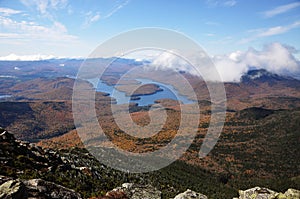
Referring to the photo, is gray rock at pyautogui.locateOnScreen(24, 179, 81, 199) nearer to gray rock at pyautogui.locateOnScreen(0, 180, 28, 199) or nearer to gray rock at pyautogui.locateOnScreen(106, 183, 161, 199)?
gray rock at pyautogui.locateOnScreen(0, 180, 28, 199)

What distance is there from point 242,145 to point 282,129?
106 ft

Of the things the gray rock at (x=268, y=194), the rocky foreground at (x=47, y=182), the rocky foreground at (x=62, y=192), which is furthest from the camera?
the gray rock at (x=268, y=194)

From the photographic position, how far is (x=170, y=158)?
127m

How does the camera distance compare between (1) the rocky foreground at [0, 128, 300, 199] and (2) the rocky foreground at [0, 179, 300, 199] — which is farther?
(1) the rocky foreground at [0, 128, 300, 199]

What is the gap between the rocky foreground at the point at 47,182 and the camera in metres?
16.5

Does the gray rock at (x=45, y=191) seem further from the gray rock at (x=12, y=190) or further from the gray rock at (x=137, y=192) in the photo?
the gray rock at (x=137, y=192)

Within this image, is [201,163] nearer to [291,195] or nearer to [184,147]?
[184,147]

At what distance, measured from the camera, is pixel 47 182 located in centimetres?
1864

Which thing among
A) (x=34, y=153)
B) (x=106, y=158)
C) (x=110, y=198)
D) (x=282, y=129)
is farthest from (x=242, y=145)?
(x=110, y=198)

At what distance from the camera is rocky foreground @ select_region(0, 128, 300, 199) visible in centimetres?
1650

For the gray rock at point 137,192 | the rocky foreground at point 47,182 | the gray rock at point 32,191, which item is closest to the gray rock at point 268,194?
the rocky foreground at point 47,182

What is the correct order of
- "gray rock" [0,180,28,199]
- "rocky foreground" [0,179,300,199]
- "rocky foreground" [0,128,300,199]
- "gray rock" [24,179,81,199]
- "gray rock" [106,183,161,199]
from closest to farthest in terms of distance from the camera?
1. "gray rock" [0,180,28,199]
2. "rocky foreground" [0,179,300,199]
3. "rocky foreground" [0,128,300,199]
4. "gray rock" [24,179,81,199]
5. "gray rock" [106,183,161,199]

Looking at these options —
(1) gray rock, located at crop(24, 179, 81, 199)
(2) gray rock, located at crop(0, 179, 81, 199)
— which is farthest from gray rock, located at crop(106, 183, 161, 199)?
(2) gray rock, located at crop(0, 179, 81, 199)

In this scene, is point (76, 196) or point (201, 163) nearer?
point (76, 196)
